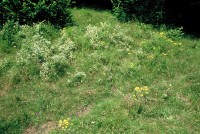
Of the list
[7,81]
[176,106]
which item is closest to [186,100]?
[176,106]

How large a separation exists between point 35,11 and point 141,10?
13.0 feet

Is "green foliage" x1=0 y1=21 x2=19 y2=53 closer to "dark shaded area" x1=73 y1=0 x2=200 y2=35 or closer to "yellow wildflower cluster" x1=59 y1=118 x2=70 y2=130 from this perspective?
"yellow wildflower cluster" x1=59 y1=118 x2=70 y2=130

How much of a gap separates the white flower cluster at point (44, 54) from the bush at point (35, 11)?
1259 mm

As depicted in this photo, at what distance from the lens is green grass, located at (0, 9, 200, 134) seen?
23.6 feet

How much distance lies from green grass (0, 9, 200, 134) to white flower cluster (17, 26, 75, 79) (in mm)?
28

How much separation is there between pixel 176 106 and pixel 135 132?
1.46 metres

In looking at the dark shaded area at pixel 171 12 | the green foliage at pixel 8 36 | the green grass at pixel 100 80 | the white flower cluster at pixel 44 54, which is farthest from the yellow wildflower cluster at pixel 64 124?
the dark shaded area at pixel 171 12

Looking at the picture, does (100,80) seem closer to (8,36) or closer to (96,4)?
(8,36)

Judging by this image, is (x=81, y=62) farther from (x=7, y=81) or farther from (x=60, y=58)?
(x=7, y=81)

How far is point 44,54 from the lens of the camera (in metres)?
9.06

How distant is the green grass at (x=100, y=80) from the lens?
7188mm

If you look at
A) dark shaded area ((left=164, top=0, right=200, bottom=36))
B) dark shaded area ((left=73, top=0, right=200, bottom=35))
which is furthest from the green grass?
dark shaded area ((left=164, top=0, right=200, bottom=36))

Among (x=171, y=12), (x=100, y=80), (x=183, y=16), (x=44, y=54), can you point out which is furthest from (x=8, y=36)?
(x=183, y=16)

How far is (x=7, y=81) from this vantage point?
8320 millimetres
